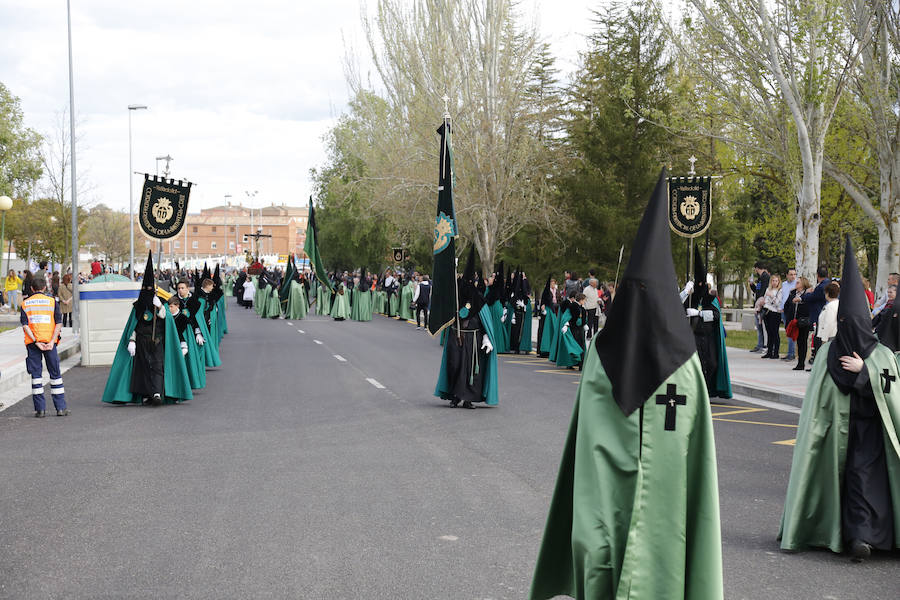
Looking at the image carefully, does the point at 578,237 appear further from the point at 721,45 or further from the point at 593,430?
the point at 593,430

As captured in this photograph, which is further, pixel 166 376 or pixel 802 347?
pixel 802 347

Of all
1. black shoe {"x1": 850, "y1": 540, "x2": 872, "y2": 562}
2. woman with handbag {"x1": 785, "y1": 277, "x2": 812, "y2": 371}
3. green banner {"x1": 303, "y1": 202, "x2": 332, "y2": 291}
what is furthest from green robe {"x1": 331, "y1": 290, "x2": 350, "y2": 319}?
black shoe {"x1": 850, "y1": 540, "x2": 872, "y2": 562}

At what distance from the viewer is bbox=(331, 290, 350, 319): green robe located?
37.5 m

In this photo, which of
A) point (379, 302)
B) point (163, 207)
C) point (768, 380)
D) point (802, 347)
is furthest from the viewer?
point (379, 302)

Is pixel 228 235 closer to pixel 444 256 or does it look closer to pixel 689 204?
pixel 689 204

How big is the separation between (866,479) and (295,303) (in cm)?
3339

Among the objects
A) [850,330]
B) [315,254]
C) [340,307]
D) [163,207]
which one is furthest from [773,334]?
[340,307]

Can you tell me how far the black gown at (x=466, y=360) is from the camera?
499 inches

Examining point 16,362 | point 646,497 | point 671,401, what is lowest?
point 16,362

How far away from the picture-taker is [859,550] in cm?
Result: 583

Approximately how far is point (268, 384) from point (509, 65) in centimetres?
2310

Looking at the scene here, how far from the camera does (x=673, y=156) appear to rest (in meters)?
40.6

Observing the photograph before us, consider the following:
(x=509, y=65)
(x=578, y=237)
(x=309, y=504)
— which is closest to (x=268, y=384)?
(x=309, y=504)

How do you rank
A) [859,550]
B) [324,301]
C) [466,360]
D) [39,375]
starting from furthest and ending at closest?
[324,301] → [466,360] → [39,375] → [859,550]
